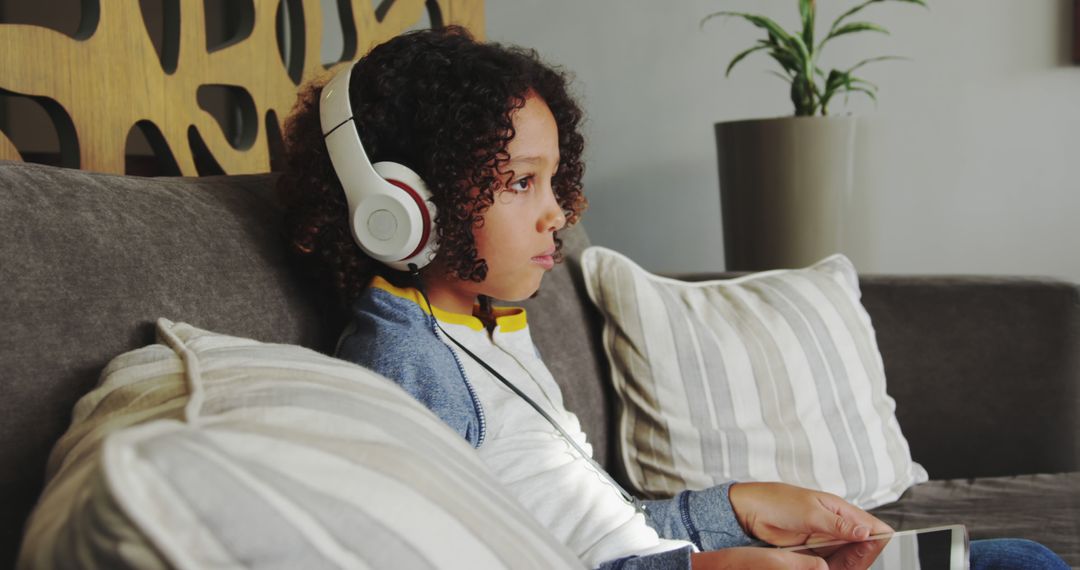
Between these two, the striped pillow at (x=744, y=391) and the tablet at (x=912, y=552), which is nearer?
the tablet at (x=912, y=552)

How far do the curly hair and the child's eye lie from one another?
0.03 metres

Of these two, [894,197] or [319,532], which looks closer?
[319,532]

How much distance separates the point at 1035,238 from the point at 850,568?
7.39 feet

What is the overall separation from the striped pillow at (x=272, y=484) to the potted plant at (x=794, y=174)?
181 centimetres

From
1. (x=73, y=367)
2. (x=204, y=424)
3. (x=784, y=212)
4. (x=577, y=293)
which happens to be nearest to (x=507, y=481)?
(x=73, y=367)

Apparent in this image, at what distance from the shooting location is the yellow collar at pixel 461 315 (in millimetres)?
902

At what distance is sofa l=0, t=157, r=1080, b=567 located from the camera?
2.08ft

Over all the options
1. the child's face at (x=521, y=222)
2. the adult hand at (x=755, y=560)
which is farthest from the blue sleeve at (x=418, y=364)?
the adult hand at (x=755, y=560)

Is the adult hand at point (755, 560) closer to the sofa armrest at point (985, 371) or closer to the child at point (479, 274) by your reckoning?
the child at point (479, 274)

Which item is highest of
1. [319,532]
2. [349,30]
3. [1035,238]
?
[349,30]

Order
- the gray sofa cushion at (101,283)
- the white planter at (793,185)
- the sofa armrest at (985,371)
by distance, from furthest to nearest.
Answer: the white planter at (793,185)
the sofa armrest at (985,371)
the gray sofa cushion at (101,283)

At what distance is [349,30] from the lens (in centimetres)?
165

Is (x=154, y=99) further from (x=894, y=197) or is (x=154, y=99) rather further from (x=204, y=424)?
(x=894, y=197)

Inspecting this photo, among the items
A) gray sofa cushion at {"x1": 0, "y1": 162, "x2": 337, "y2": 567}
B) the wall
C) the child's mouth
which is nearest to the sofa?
gray sofa cushion at {"x1": 0, "y1": 162, "x2": 337, "y2": 567}
